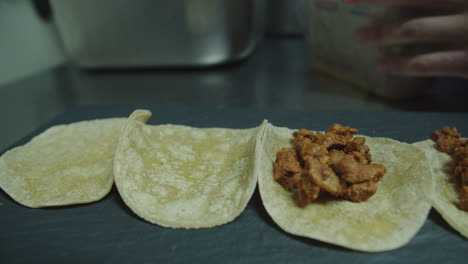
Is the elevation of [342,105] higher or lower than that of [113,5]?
lower

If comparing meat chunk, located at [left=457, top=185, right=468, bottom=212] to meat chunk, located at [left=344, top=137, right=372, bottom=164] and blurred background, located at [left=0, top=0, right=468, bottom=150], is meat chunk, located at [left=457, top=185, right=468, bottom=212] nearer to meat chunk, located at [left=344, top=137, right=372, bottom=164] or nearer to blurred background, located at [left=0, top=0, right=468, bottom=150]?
meat chunk, located at [left=344, top=137, right=372, bottom=164]

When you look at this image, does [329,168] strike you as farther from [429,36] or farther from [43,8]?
[43,8]

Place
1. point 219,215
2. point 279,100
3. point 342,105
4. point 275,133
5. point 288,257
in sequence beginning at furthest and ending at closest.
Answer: point 279,100 → point 342,105 → point 275,133 → point 219,215 → point 288,257

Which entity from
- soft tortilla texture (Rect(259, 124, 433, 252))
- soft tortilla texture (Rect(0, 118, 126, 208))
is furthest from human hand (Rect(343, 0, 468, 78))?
soft tortilla texture (Rect(0, 118, 126, 208))

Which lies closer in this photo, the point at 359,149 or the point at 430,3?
the point at 359,149

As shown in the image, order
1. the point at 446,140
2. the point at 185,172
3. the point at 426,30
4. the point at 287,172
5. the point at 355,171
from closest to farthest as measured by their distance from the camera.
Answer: the point at 355,171
the point at 287,172
the point at 185,172
the point at 446,140
the point at 426,30

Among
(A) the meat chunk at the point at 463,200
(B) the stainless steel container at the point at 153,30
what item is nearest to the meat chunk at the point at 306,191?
(A) the meat chunk at the point at 463,200

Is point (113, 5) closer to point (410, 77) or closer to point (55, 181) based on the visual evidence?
point (55, 181)

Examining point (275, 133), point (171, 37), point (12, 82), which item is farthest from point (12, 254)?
point (12, 82)

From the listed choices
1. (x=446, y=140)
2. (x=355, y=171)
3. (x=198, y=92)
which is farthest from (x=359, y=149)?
(x=198, y=92)
